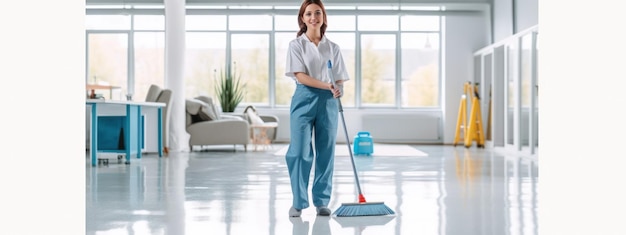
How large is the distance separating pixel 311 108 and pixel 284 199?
0.96 m

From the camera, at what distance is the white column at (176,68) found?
33.3 feet

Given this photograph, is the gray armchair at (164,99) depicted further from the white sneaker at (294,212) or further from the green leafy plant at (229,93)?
the white sneaker at (294,212)

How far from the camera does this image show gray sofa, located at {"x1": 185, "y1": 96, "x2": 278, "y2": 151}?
1023 cm

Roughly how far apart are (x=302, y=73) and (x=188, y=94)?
11.0 meters

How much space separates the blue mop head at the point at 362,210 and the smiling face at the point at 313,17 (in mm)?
897

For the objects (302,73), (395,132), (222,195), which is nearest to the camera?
(302,73)

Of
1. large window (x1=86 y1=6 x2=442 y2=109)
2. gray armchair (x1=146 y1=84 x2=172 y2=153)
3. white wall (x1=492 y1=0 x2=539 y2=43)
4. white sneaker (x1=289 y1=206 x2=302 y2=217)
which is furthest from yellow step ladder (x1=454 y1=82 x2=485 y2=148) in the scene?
white sneaker (x1=289 y1=206 x2=302 y2=217)

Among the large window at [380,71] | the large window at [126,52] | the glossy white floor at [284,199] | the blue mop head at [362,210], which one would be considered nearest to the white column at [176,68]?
the glossy white floor at [284,199]

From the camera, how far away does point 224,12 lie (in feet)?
42.1

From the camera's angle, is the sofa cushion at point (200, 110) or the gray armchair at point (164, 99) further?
the sofa cushion at point (200, 110)

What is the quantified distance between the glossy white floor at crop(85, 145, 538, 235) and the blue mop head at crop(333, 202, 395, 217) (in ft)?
0.16

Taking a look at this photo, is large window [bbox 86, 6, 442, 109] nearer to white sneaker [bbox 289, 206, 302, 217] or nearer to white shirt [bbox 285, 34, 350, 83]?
white shirt [bbox 285, 34, 350, 83]
